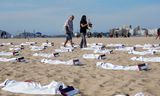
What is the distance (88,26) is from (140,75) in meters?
9.55

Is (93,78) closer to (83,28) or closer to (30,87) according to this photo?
(30,87)

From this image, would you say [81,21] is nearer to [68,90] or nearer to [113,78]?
[113,78]

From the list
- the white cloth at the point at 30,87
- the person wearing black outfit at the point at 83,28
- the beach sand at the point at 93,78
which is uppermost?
the person wearing black outfit at the point at 83,28

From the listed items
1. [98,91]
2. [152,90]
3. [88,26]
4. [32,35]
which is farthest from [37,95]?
[32,35]

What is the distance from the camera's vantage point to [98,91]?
21.1 feet

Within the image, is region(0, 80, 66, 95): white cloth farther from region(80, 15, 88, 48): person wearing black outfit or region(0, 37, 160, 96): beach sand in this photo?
region(80, 15, 88, 48): person wearing black outfit

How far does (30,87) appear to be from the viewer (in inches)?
262

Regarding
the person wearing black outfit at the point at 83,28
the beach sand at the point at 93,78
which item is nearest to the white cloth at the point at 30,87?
the beach sand at the point at 93,78

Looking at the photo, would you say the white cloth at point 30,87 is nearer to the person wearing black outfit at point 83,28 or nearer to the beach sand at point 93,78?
the beach sand at point 93,78

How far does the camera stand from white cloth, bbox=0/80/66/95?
6367 mm

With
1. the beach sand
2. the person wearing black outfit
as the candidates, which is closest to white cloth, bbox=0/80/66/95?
the beach sand

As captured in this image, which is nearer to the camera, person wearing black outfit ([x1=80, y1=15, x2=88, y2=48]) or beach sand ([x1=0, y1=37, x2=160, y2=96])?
beach sand ([x1=0, y1=37, x2=160, y2=96])

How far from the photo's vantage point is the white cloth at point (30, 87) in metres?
6.37

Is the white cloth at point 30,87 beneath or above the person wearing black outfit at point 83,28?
beneath
